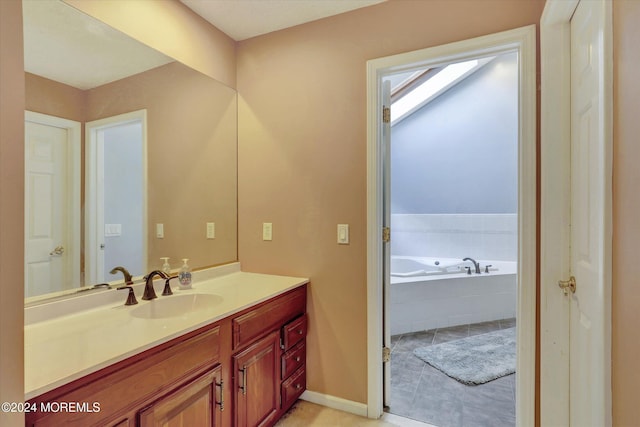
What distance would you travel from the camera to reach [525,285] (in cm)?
151

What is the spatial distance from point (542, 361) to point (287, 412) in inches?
55.5

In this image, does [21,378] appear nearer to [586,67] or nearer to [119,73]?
[119,73]

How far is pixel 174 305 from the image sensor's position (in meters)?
1.66

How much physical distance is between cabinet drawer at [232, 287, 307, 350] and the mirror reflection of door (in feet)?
2.23

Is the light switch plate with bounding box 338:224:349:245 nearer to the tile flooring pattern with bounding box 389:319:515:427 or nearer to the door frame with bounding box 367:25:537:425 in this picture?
the door frame with bounding box 367:25:537:425

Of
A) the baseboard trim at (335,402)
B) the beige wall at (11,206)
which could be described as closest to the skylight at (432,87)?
the baseboard trim at (335,402)

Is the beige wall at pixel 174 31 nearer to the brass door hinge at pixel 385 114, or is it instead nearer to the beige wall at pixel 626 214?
the brass door hinge at pixel 385 114

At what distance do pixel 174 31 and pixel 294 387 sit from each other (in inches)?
86.7

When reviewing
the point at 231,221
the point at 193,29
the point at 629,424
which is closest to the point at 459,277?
the point at 231,221

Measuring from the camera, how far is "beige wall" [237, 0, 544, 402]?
6.04ft

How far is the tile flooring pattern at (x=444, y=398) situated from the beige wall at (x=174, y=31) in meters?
2.42

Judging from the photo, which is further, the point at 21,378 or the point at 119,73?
the point at 119,73

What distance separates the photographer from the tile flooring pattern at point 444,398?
1.86m

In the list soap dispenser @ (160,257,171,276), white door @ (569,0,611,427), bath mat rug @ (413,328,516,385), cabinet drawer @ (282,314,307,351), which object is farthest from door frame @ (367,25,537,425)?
soap dispenser @ (160,257,171,276)
